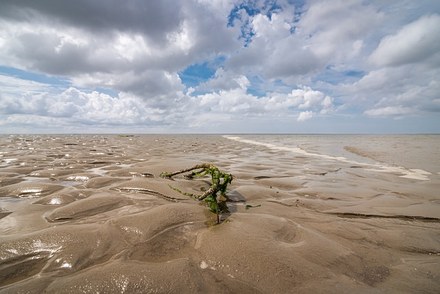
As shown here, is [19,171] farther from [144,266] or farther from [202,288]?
[202,288]

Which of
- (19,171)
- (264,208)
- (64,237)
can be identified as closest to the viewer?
(64,237)

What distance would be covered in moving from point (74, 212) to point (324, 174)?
790cm

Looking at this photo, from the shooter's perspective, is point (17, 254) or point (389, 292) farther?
point (17, 254)

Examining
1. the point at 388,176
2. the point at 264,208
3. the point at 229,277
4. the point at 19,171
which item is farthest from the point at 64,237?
the point at 388,176

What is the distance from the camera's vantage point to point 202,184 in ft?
21.6

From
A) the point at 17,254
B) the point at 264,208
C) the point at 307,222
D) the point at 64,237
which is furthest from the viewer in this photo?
the point at 264,208

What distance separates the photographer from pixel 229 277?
2307mm

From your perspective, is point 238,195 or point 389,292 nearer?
point 389,292

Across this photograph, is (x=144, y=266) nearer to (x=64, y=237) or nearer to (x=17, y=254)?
(x=64, y=237)

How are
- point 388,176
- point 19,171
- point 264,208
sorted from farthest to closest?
point 388,176
point 19,171
point 264,208

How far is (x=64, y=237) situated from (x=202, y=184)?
3.99 metres

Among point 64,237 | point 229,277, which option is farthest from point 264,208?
point 64,237

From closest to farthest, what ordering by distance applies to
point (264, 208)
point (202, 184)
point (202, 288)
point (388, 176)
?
point (202, 288)
point (264, 208)
point (202, 184)
point (388, 176)

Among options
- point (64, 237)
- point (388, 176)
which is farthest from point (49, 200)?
point (388, 176)
